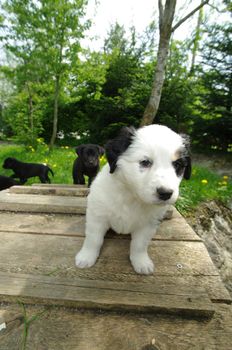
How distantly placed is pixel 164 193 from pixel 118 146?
0.50 meters

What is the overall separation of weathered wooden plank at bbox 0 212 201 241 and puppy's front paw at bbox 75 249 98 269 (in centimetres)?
34

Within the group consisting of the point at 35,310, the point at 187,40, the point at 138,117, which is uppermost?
the point at 187,40

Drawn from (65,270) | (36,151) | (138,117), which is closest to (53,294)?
(65,270)

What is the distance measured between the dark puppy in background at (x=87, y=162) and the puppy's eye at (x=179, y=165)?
9.31 feet

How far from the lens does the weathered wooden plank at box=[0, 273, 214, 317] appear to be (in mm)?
1320

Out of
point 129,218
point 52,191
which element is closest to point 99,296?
point 129,218

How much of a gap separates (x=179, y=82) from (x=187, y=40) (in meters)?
5.09

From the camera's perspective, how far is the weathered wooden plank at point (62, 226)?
2125 millimetres

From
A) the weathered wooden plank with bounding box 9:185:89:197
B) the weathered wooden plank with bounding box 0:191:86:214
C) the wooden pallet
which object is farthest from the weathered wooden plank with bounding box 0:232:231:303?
the weathered wooden plank with bounding box 9:185:89:197

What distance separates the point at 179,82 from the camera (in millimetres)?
11367

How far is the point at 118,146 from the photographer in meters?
1.72

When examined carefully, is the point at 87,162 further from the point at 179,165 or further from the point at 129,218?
the point at 179,165

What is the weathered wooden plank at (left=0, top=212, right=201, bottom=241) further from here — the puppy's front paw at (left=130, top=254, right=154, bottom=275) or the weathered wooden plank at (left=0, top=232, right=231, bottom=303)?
the puppy's front paw at (left=130, top=254, right=154, bottom=275)

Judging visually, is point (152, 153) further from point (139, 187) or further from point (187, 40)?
point (187, 40)
